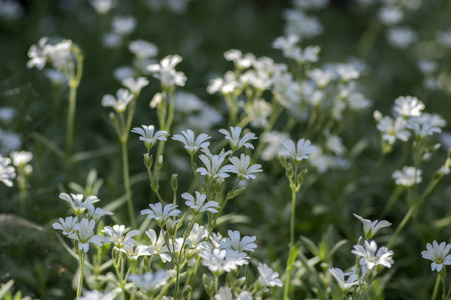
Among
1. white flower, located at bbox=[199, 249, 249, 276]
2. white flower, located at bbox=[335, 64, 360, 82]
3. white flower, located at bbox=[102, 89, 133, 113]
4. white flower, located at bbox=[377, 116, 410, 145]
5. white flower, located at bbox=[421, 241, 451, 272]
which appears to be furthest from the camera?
white flower, located at bbox=[335, 64, 360, 82]

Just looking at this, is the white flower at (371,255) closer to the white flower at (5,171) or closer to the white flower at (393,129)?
the white flower at (393,129)

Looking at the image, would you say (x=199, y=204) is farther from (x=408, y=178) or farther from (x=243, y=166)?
(x=408, y=178)

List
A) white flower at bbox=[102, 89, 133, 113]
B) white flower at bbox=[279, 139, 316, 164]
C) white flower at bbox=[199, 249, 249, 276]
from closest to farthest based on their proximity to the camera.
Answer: white flower at bbox=[199, 249, 249, 276], white flower at bbox=[279, 139, 316, 164], white flower at bbox=[102, 89, 133, 113]

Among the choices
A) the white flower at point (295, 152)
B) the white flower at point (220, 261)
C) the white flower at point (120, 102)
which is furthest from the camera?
the white flower at point (120, 102)

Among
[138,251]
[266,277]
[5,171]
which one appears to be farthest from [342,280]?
[5,171]

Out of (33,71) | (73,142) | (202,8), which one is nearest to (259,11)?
(202,8)

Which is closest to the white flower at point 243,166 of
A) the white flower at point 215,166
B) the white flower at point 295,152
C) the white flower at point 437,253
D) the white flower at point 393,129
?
the white flower at point 215,166

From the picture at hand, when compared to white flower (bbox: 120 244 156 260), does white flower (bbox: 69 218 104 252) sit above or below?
below

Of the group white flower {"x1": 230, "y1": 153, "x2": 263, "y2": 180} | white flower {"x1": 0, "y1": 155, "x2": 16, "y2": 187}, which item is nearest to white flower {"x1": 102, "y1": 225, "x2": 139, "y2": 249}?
white flower {"x1": 230, "y1": 153, "x2": 263, "y2": 180}

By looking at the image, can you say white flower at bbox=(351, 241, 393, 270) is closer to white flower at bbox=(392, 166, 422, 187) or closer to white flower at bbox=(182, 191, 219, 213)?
white flower at bbox=(182, 191, 219, 213)
